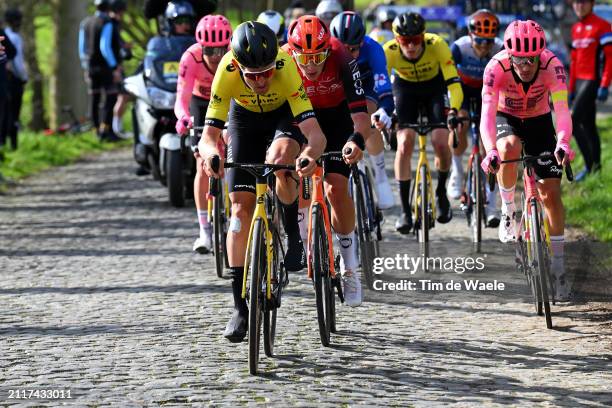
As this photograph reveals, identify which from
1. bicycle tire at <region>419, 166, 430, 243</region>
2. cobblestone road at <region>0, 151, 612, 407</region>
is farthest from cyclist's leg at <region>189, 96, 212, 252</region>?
bicycle tire at <region>419, 166, 430, 243</region>

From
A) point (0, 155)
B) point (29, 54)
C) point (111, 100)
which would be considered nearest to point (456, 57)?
point (0, 155)

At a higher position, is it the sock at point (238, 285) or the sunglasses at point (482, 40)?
the sunglasses at point (482, 40)

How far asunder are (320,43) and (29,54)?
21658 millimetres

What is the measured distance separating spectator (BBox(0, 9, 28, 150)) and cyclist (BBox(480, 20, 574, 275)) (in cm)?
1057

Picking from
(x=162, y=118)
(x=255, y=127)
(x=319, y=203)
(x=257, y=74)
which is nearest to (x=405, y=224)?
(x=319, y=203)

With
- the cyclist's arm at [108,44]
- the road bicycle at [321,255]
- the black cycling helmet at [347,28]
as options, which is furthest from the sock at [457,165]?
the cyclist's arm at [108,44]

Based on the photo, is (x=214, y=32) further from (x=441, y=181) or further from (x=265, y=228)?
(x=265, y=228)

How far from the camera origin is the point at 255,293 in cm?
746

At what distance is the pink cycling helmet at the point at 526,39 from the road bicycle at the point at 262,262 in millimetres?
2186

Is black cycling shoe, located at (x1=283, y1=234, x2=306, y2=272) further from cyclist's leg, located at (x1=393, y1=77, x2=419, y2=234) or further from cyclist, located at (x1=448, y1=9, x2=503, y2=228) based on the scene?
cyclist, located at (x1=448, y1=9, x2=503, y2=228)

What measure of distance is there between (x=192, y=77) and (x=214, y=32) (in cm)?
46

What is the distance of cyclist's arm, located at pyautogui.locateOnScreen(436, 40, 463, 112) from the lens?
38.6 feet

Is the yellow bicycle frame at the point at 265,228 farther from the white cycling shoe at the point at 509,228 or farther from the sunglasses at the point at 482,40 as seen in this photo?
the sunglasses at the point at 482,40

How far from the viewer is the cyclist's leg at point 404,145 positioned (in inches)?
470
